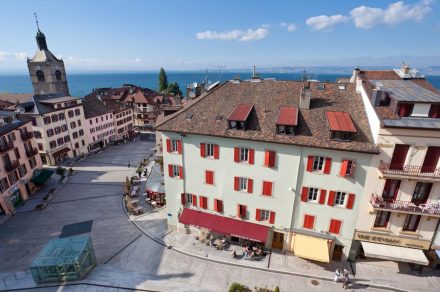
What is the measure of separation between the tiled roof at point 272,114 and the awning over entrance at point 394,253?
1083 centimetres

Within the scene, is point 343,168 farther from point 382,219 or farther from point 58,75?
point 58,75

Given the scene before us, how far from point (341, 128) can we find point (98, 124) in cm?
6920

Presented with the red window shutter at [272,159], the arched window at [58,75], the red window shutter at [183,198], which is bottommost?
the red window shutter at [183,198]

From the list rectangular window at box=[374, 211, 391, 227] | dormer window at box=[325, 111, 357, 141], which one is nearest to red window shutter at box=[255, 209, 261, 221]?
dormer window at box=[325, 111, 357, 141]

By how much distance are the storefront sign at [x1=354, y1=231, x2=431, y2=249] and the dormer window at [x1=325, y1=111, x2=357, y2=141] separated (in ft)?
34.4

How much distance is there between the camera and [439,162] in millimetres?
20906

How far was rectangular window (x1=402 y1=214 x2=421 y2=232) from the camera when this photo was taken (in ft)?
77.6

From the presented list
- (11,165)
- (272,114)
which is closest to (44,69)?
(11,165)

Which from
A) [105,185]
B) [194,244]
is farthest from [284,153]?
[105,185]

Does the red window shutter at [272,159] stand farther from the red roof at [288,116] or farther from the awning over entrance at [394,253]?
the awning over entrance at [394,253]

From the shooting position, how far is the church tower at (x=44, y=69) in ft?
251

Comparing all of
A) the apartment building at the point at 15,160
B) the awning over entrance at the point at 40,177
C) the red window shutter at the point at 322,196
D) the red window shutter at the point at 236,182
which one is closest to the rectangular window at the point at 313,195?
the red window shutter at the point at 322,196

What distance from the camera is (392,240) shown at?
2453 cm

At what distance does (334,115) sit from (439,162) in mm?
9388
